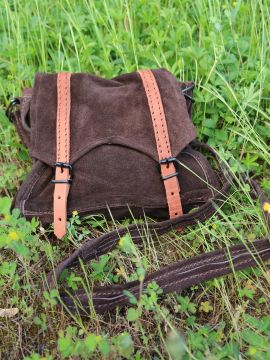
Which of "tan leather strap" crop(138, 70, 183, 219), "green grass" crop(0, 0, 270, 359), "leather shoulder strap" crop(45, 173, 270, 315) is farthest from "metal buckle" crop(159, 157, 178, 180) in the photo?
"leather shoulder strap" crop(45, 173, 270, 315)

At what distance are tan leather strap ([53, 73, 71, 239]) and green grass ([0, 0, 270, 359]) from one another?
57mm

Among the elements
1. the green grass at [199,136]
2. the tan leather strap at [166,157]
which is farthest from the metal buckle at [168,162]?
the green grass at [199,136]

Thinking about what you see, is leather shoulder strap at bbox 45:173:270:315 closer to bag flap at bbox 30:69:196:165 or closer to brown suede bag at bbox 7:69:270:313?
brown suede bag at bbox 7:69:270:313

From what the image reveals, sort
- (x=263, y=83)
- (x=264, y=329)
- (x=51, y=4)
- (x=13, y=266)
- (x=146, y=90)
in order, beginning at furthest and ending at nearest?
(x=51, y=4), (x=263, y=83), (x=146, y=90), (x=13, y=266), (x=264, y=329)

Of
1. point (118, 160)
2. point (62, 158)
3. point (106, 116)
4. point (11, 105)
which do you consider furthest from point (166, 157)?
point (11, 105)

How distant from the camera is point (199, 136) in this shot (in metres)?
2.09

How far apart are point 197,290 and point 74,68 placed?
122 cm

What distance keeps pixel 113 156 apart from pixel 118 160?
0.08 feet

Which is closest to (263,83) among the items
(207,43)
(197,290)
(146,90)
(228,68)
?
(228,68)

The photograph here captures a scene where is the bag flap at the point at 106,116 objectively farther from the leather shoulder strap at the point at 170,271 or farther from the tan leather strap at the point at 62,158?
the leather shoulder strap at the point at 170,271

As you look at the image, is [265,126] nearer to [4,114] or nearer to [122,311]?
[122,311]

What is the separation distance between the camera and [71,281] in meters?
1.64

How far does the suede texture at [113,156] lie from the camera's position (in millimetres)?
1853

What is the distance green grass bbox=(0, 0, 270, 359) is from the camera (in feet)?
4.87
